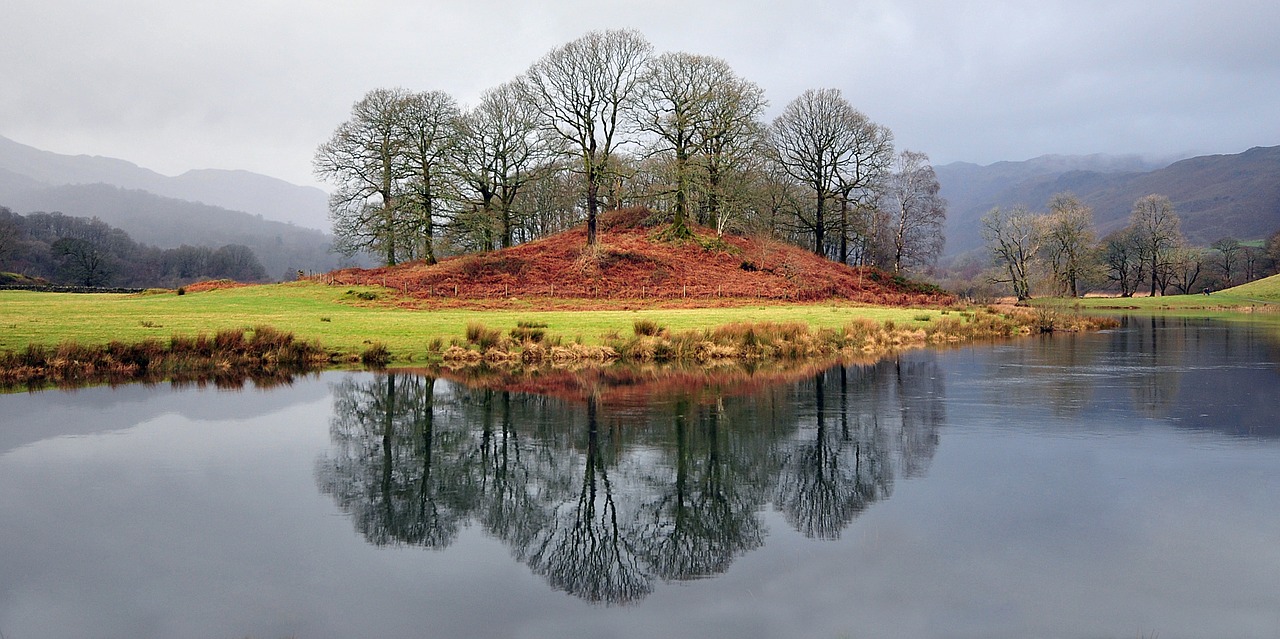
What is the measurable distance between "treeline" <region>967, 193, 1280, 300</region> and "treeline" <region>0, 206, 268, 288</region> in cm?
10244

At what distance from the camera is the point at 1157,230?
80.6 m

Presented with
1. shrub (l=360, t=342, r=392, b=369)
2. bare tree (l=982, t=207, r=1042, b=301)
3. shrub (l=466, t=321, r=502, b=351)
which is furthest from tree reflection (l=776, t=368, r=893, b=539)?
bare tree (l=982, t=207, r=1042, b=301)

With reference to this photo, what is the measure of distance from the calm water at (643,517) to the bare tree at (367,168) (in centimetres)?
3521

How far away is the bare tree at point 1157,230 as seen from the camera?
263 feet

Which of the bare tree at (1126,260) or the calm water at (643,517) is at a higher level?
the bare tree at (1126,260)

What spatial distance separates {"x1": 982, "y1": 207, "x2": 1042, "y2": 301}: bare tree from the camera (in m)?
70.0

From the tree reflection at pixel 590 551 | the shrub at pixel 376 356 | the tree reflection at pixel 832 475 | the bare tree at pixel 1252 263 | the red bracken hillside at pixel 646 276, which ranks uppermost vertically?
the bare tree at pixel 1252 263

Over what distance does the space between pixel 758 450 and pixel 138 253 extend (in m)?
138

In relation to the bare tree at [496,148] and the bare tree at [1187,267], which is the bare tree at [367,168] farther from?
the bare tree at [1187,267]

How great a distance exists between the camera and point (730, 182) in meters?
52.0

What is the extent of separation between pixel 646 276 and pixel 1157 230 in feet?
222

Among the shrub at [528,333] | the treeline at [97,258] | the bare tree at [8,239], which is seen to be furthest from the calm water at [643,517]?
the bare tree at [8,239]

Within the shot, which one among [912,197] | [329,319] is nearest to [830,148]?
[912,197]

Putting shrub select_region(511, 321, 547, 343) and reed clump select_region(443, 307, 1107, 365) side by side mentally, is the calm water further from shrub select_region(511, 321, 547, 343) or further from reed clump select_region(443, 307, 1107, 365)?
shrub select_region(511, 321, 547, 343)
